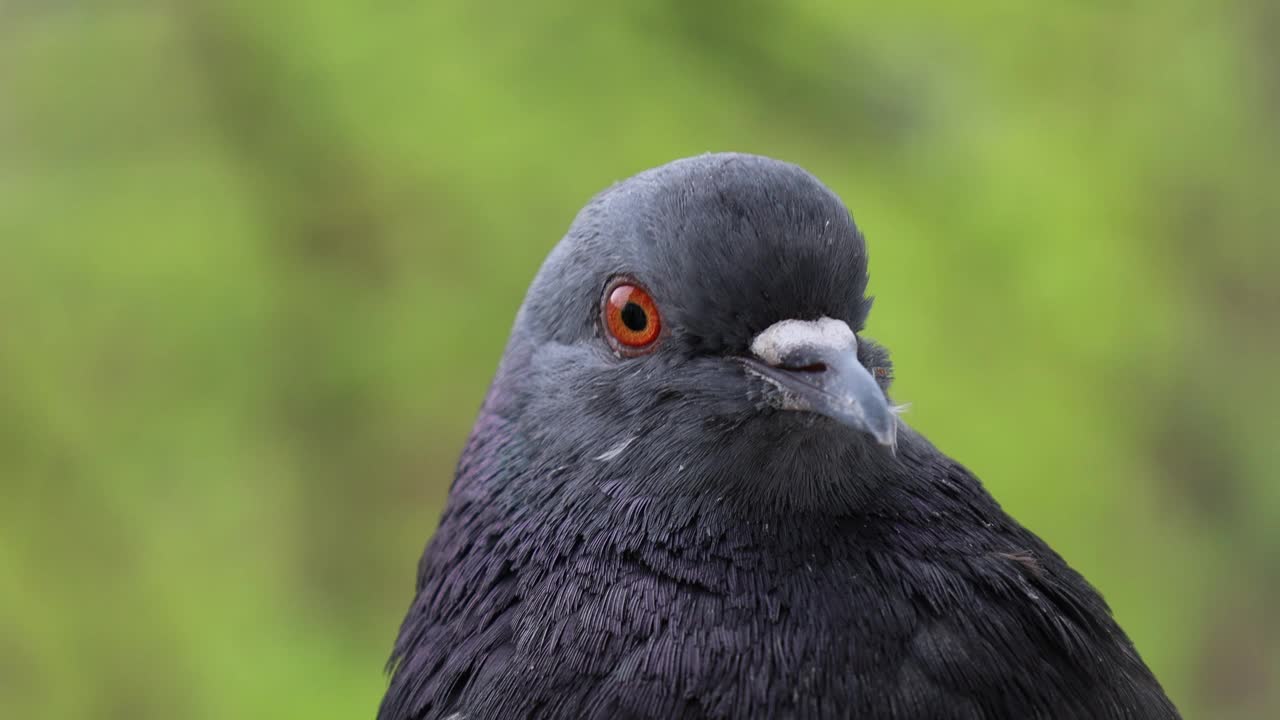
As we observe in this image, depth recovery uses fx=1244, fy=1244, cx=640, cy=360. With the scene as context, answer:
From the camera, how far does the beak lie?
2744 millimetres

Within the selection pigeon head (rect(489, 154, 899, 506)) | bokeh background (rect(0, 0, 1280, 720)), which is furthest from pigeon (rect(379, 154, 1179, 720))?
bokeh background (rect(0, 0, 1280, 720))

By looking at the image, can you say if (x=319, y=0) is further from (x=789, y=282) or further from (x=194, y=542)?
(x=789, y=282)

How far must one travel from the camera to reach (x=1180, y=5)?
21.2 ft

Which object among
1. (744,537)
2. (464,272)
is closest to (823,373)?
(744,537)

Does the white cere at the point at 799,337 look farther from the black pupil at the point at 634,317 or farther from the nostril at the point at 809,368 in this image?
the black pupil at the point at 634,317

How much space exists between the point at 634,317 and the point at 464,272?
364cm

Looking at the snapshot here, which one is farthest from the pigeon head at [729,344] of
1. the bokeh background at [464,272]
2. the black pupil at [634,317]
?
the bokeh background at [464,272]

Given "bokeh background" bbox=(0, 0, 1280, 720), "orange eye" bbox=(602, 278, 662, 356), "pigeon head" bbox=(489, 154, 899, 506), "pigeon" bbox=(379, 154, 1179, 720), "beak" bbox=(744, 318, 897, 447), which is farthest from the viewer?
"bokeh background" bbox=(0, 0, 1280, 720)

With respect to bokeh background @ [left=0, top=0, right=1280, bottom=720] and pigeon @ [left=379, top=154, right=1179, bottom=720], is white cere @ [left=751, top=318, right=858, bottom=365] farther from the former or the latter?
bokeh background @ [left=0, top=0, right=1280, bottom=720]

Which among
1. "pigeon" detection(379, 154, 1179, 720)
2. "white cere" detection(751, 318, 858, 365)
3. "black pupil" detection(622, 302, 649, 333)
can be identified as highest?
"white cere" detection(751, 318, 858, 365)

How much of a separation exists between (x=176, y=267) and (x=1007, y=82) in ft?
14.6

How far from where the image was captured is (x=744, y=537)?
3.05 m

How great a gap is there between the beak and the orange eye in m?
0.33

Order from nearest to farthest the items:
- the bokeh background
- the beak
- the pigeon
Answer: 1. the beak
2. the pigeon
3. the bokeh background
